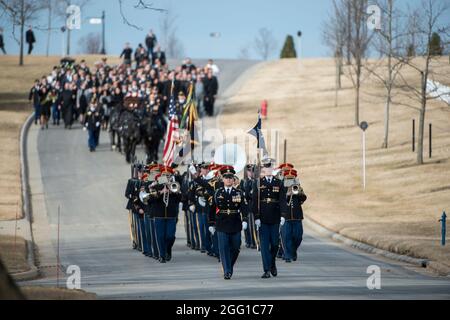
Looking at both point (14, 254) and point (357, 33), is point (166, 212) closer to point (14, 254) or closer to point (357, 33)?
point (14, 254)

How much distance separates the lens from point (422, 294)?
1762 centimetres

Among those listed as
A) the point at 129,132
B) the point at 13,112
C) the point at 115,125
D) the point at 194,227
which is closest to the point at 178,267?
the point at 194,227

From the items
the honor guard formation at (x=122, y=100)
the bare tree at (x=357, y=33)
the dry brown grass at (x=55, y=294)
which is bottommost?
the dry brown grass at (x=55, y=294)

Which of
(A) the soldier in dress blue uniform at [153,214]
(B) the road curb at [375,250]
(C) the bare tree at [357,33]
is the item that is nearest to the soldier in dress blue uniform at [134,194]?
(A) the soldier in dress blue uniform at [153,214]

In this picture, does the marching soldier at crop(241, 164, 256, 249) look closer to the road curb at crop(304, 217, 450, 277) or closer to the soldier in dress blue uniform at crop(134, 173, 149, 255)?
the soldier in dress blue uniform at crop(134, 173, 149, 255)

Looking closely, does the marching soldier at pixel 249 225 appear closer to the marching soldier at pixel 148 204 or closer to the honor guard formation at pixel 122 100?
the marching soldier at pixel 148 204

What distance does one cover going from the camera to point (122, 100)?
151 feet

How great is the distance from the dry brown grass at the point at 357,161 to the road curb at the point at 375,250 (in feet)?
0.75

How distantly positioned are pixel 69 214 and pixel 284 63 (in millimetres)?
52767

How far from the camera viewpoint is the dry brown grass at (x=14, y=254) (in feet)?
72.3

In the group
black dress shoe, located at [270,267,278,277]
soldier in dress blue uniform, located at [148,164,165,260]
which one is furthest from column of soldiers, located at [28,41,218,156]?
black dress shoe, located at [270,267,278,277]

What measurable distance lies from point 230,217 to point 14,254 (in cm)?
573

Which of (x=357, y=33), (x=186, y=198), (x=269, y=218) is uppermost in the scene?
(x=357, y=33)

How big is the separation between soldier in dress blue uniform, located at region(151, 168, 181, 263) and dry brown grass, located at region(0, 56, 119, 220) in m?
8.77
